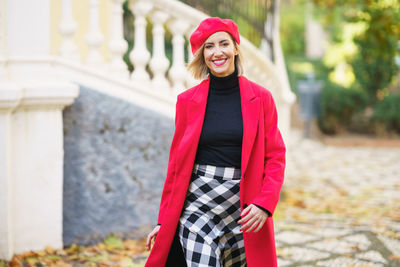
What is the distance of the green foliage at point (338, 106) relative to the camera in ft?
45.4

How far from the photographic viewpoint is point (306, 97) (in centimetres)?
1360

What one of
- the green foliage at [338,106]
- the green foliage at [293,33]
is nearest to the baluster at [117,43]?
the green foliage at [338,106]

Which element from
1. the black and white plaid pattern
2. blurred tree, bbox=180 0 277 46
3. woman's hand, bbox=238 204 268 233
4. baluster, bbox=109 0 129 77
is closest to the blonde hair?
the black and white plaid pattern

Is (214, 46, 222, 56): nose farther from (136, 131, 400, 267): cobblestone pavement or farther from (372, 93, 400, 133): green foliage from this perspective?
(372, 93, 400, 133): green foliage

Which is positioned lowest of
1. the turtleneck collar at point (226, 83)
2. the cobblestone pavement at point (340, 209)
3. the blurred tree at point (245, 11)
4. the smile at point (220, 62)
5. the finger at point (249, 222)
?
the cobblestone pavement at point (340, 209)

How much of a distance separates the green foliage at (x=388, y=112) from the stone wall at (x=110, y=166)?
10637mm

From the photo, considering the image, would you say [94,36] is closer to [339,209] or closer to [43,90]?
[43,90]

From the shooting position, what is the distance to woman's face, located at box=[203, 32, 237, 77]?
243 cm

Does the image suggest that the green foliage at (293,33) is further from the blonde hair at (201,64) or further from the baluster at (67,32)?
the blonde hair at (201,64)

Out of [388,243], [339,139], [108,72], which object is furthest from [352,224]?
[339,139]

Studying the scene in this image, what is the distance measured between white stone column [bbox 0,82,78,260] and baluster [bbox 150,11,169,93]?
781 mm

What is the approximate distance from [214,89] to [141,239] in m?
2.38

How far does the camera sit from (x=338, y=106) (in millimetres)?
13852

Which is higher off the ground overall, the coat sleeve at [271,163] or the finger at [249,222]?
the coat sleeve at [271,163]
